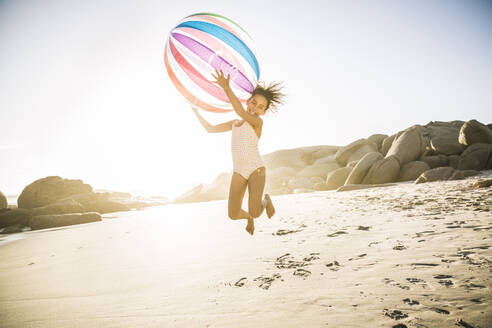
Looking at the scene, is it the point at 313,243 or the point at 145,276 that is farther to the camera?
the point at 313,243

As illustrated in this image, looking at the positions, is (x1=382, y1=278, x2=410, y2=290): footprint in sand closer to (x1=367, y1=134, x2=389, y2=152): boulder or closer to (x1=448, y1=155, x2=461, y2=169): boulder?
(x1=448, y1=155, x2=461, y2=169): boulder

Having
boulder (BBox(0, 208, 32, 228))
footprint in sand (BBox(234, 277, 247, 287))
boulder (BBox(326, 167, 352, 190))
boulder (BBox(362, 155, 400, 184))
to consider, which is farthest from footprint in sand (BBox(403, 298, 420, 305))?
boulder (BBox(0, 208, 32, 228))

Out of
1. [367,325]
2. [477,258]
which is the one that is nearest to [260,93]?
[367,325]

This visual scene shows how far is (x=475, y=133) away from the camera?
1538 centimetres

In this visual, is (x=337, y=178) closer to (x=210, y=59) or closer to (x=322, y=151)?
(x=322, y=151)

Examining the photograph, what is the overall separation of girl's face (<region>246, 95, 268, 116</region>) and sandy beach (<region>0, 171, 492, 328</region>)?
6.94 ft

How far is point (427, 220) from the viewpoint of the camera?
15.4 feet

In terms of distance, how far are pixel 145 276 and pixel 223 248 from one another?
135cm

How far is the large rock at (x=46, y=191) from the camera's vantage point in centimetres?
1673

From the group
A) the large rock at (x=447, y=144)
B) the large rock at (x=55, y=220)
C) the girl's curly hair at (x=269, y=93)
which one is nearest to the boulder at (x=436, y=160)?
the large rock at (x=447, y=144)

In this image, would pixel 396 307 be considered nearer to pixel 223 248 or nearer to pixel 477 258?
pixel 477 258

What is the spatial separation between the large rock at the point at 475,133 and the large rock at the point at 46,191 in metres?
26.0

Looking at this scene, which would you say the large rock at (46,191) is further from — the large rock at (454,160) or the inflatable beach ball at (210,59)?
the large rock at (454,160)

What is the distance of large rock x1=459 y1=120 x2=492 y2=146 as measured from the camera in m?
15.1
